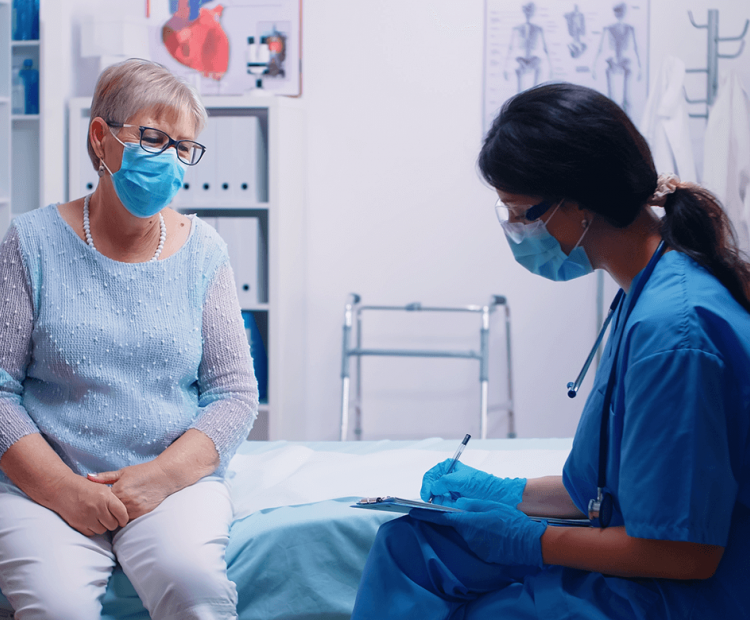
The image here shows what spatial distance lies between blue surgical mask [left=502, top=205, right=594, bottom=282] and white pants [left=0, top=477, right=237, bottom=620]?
65 centimetres

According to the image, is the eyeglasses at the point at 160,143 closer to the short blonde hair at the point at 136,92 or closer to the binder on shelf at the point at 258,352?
the short blonde hair at the point at 136,92

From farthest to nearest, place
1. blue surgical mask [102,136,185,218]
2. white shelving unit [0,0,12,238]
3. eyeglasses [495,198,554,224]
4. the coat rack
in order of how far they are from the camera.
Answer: the coat rack, white shelving unit [0,0,12,238], blue surgical mask [102,136,185,218], eyeglasses [495,198,554,224]

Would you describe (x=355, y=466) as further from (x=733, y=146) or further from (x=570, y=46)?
(x=570, y=46)

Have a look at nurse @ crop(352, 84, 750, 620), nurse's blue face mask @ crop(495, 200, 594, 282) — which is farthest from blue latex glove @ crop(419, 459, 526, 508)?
nurse's blue face mask @ crop(495, 200, 594, 282)

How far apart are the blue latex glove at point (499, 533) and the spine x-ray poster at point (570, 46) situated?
2144 millimetres

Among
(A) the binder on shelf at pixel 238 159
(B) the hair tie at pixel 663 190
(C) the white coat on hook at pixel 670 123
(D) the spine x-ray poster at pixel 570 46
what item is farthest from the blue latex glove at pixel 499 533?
(D) the spine x-ray poster at pixel 570 46

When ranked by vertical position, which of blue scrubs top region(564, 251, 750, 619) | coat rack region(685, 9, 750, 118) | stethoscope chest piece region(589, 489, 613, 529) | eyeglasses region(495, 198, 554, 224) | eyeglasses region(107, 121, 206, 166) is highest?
coat rack region(685, 9, 750, 118)

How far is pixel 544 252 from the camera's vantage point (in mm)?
1033

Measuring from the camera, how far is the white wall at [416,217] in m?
2.85

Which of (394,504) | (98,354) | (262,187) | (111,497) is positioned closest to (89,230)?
(98,354)

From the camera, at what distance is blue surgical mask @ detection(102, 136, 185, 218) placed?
131 centimetres

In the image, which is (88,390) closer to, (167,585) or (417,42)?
(167,585)

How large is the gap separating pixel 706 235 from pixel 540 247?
8.5 inches

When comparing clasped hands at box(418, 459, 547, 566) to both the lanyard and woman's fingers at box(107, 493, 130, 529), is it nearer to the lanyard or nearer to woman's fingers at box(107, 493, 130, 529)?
the lanyard
